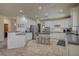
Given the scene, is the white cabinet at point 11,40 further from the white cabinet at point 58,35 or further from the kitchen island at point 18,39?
the white cabinet at point 58,35

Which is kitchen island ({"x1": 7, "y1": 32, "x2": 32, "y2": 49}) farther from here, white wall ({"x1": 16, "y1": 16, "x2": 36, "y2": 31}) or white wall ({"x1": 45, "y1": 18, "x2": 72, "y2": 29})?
white wall ({"x1": 45, "y1": 18, "x2": 72, "y2": 29})

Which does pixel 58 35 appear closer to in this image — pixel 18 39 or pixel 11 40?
pixel 18 39

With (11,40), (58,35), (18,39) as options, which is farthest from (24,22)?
(58,35)

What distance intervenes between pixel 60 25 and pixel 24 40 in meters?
1.54

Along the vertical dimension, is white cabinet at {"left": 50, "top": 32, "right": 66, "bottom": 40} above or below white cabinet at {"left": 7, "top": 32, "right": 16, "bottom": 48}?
above

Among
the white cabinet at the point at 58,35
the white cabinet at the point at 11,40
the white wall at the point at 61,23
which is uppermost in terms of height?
the white wall at the point at 61,23

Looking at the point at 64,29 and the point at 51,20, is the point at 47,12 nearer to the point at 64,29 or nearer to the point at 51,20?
the point at 51,20

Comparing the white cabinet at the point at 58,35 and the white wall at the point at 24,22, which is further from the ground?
the white wall at the point at 24,22

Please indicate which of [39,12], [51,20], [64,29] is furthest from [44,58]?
[39,12]

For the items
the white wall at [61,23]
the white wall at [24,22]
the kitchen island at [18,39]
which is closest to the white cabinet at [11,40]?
the kitchen island at [18,39]

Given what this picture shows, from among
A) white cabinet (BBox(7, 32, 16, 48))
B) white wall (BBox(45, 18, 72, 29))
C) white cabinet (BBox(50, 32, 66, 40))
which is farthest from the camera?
white cabinet (BBox(7, 32, 16, 48))

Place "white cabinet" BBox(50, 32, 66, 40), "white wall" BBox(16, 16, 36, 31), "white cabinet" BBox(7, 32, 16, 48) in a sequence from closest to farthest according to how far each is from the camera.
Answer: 1. "white cabinet" BBox(50, 32, 66, 40)
2. "white wall" BBox(16, 16, 36, 31)
3. "white cabinet" BBox(7, 32, 16, 48)

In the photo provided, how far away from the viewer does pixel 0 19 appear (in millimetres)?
3916

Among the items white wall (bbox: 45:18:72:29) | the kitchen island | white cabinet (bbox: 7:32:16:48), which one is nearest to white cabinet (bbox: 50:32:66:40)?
white wall (bbox: 45:18:72:29)
